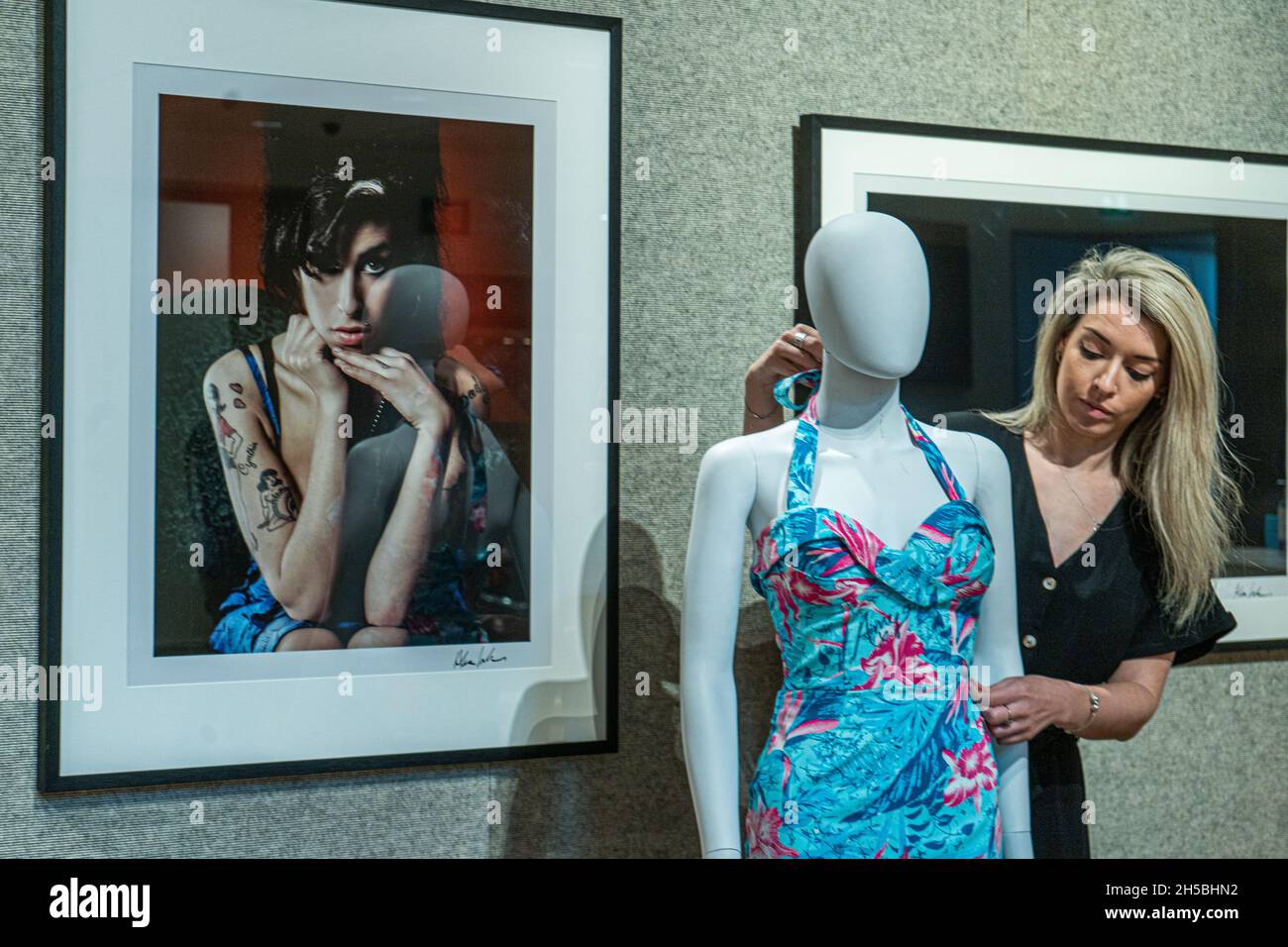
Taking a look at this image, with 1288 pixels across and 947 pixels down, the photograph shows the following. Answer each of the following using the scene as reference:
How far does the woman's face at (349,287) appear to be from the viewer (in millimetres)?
1467

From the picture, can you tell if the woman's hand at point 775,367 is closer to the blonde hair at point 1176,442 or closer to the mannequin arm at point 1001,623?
the mannequin arm at point 1001,623

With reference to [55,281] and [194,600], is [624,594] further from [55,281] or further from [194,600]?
[55,281]

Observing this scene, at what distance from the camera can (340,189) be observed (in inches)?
57.9

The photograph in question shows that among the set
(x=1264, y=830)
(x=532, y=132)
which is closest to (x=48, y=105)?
(x=532, y=132)

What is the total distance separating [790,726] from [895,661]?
138 millimetres

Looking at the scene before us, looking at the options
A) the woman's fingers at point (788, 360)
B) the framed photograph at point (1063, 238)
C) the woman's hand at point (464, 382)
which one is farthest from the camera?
the framed photograph at point (1063, 238)

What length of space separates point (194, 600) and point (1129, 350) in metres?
1.34

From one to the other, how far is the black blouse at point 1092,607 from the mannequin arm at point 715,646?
54 cm

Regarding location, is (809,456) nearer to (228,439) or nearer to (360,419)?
(360,419)

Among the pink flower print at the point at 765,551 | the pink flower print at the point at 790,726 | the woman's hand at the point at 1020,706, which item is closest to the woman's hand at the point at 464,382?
the pink flower print at the point at 765,551

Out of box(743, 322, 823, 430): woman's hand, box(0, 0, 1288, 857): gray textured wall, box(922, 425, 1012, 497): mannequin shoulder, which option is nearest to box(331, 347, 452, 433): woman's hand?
box(0, 0, 1288, 857): gray textured wall

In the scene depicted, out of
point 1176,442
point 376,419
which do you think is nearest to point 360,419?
point 376,419
